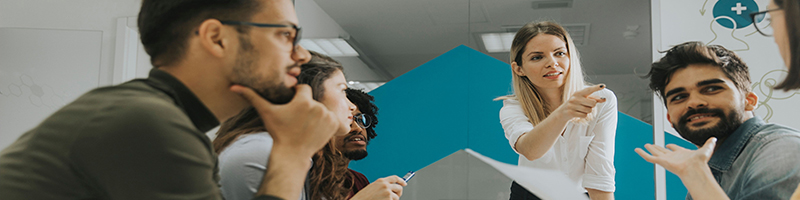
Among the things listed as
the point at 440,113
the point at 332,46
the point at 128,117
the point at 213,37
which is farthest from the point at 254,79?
the point at 332,46

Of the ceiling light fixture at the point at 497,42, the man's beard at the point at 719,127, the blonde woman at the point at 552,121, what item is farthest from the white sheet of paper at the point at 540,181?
the ceiling light fixture at the point at 497,42

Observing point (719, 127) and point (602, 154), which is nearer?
point (719, 127)

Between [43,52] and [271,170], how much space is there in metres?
3.31

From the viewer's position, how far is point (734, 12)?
2.66m

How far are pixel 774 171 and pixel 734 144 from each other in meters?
0.17

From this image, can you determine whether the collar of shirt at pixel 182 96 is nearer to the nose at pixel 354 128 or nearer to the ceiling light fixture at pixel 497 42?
the nose at pixel 354 128

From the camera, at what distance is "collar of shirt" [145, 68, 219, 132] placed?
741 mm

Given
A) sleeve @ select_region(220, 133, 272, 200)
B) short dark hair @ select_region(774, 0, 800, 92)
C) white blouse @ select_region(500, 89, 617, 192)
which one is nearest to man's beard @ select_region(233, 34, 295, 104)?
sleeve @ select_region(220, 133, 272, 200)

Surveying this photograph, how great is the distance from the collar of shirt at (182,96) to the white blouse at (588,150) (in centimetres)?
133

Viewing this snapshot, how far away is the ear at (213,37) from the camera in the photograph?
78 cm

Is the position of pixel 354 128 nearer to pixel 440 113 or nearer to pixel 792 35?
pixel 440 113

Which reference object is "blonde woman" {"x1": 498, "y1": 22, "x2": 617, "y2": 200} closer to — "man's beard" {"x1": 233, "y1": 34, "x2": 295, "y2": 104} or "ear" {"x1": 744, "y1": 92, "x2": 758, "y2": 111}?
"ear" {"x1": 744, "y1": 92, "x2": 758, "y2": 111}

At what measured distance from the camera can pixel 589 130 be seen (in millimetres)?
1883

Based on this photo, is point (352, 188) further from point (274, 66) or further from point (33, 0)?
point (33, 0)
